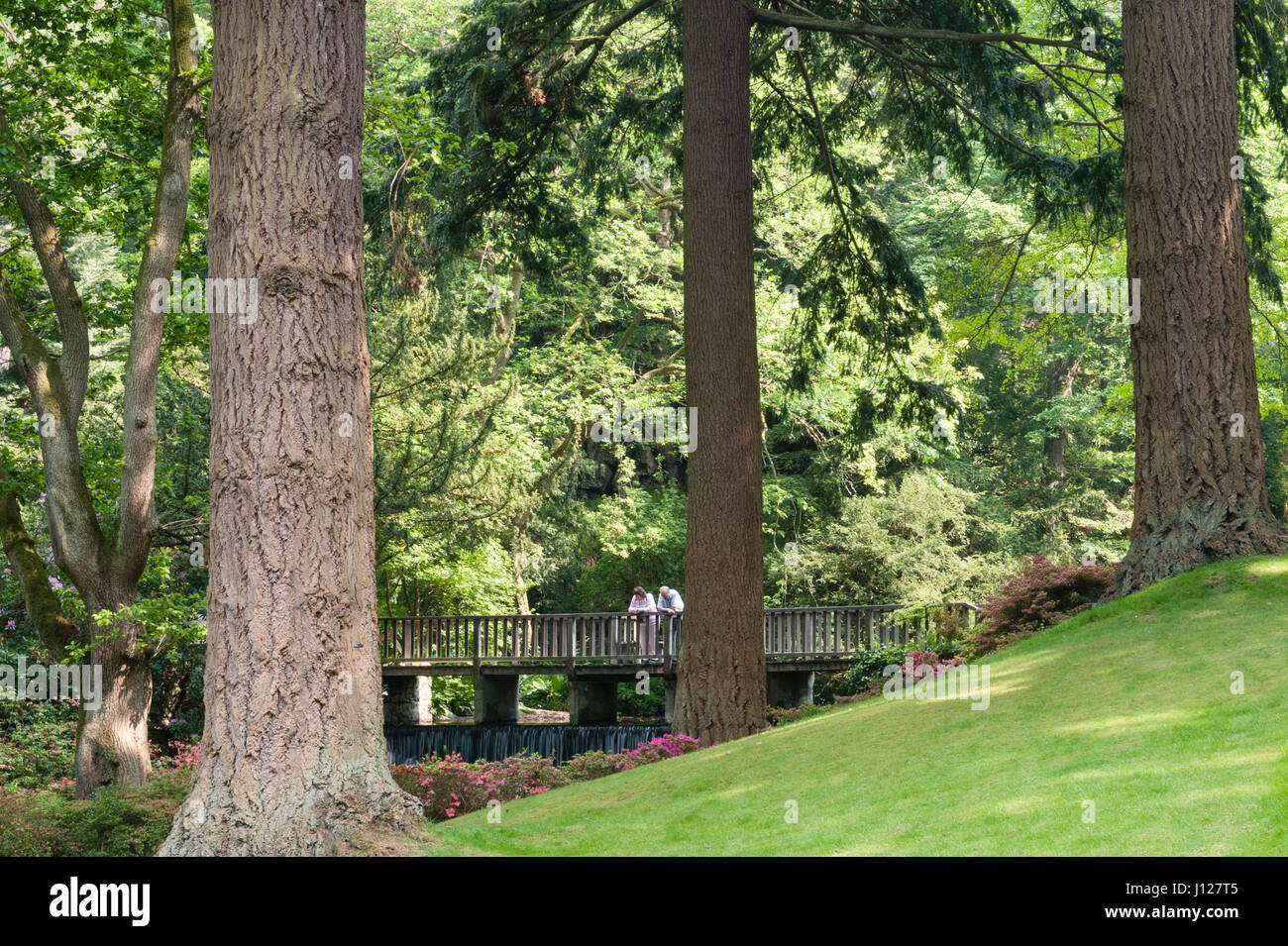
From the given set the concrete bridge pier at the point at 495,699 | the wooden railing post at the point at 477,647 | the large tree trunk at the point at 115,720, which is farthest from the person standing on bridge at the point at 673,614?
the large tree trunk at the point at 115,720

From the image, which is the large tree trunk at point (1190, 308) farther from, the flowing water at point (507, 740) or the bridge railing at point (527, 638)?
the bridge railing at point (527, 638)

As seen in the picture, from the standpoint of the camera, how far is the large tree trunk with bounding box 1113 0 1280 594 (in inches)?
408

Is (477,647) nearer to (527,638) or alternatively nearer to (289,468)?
(527,638)

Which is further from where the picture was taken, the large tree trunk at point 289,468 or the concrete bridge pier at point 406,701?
the concrete bridge pier at point 406,701

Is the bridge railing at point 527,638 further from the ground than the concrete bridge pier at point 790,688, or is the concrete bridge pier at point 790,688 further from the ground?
the bridge railing at point 527,638

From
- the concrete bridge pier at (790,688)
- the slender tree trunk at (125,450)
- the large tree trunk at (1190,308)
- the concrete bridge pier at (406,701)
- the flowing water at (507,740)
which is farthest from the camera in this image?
the concrete bridge pier at (406,701)

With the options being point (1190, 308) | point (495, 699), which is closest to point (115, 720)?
point (1190, 308)

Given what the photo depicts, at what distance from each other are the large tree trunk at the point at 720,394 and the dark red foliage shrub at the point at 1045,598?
3.14 m

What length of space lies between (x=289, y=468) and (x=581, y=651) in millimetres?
19170

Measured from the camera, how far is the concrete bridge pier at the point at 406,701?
2564 centimetres

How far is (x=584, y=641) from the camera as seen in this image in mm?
24562

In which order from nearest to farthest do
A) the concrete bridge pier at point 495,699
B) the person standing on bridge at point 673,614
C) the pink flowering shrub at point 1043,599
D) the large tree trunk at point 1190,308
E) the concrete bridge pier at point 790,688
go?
the large tree trunk at point 1190,308 < the pink flowering shrub at point 1043,599 < the concrete bridge pier at point 790,688 < the person standing on bridge at point 673,614 < the concrete bridge pier at point 495,699
